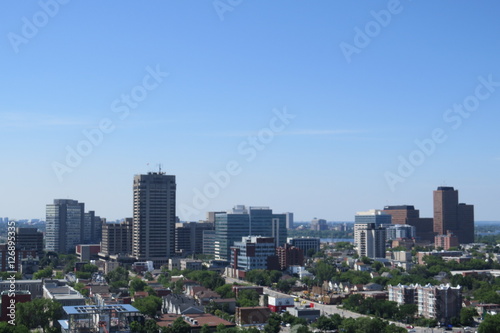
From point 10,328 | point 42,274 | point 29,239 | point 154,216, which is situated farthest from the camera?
point 29,239

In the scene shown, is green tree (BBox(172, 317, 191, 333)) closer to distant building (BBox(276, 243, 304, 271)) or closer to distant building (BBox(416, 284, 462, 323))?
distant building (BBox(416, 284, 462, 323))

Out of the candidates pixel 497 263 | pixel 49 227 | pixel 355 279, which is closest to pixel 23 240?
pixel 49 227

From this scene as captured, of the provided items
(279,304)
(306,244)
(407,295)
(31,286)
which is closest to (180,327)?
(279,304)

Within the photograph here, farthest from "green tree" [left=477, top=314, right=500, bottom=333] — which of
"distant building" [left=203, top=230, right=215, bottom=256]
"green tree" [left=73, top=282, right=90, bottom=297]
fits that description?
"distant building" [left=203, top=230, right=215, bottom=256]

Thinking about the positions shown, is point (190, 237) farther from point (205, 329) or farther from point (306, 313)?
point (205, 329)

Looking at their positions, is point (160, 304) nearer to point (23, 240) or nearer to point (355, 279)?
point (355, 279)

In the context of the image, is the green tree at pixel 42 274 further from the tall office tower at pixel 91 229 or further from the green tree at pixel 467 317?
the tall office tower at pixel 91 229

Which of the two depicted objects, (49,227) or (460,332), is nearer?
(460,332)
